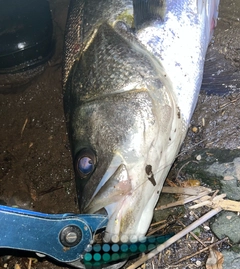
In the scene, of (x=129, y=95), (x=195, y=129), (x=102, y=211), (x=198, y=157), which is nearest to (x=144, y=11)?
(x=129, y=95)

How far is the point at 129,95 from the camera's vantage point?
2510 millimetres

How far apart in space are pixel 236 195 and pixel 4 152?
1.97 metres

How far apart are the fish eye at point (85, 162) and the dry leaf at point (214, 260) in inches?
36.9

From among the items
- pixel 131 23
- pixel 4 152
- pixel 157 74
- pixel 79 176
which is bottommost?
pixel 4 152

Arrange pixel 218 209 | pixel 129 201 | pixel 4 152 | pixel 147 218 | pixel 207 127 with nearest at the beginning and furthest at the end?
pixel 129 201
pixel 147 218
pixel 218 209
pixel 207 127
pixel 4 152

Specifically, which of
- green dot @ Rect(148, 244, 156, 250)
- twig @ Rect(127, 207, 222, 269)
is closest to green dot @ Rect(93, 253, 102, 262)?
green dot @ Rect(148, 244, 156, 250)

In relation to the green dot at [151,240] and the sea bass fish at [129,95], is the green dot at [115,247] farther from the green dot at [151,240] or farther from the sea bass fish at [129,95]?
the green dot at [151,240]

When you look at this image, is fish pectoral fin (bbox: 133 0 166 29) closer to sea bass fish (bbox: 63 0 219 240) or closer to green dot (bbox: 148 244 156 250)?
sea bass fish (bbox: 63 0 219 240)

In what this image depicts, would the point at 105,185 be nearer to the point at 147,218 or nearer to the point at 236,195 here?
the point at 147,218

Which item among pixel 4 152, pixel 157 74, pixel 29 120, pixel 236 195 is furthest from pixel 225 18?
pixel 4 152

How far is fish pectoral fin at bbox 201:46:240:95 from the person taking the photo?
10.5 feet

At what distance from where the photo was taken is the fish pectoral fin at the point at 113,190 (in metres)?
2.22

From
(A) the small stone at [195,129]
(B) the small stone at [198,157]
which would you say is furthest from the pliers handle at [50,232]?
(A) the small stone at [195,129]

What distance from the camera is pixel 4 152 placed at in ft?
11.1
